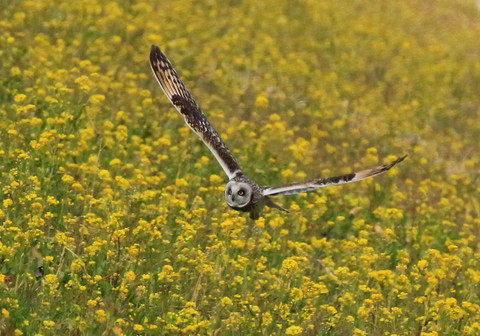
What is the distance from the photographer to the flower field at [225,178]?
8039mm

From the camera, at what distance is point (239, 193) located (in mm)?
8266

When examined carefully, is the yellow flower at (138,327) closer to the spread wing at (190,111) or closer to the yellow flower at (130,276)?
the yellow flower at (130,276)

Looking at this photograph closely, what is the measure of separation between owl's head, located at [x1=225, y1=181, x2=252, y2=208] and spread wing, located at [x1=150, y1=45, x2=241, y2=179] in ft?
0.74

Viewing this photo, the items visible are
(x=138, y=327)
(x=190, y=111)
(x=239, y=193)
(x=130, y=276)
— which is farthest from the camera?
(x=190, y=111)

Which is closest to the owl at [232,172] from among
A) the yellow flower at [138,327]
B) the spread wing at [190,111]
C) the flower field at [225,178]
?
the spread wing at [190,111]

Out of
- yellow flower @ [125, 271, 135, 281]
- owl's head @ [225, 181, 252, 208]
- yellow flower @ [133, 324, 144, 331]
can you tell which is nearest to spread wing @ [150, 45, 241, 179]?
owl's head @ [225, 181, 252, 208]

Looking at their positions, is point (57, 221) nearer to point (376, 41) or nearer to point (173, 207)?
point (173, 207)

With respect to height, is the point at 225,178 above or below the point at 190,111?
below

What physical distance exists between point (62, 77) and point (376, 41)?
10002mm

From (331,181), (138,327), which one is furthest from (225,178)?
(138,327)

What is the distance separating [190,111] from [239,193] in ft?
4.19

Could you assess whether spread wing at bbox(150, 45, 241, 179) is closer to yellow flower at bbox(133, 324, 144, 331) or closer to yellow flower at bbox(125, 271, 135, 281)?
yellow flower at bbox(125, 271, 135, 281)

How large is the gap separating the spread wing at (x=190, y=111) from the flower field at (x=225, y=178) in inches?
24.6

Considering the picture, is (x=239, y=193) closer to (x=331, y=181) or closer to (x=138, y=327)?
(x=331, y=181)
